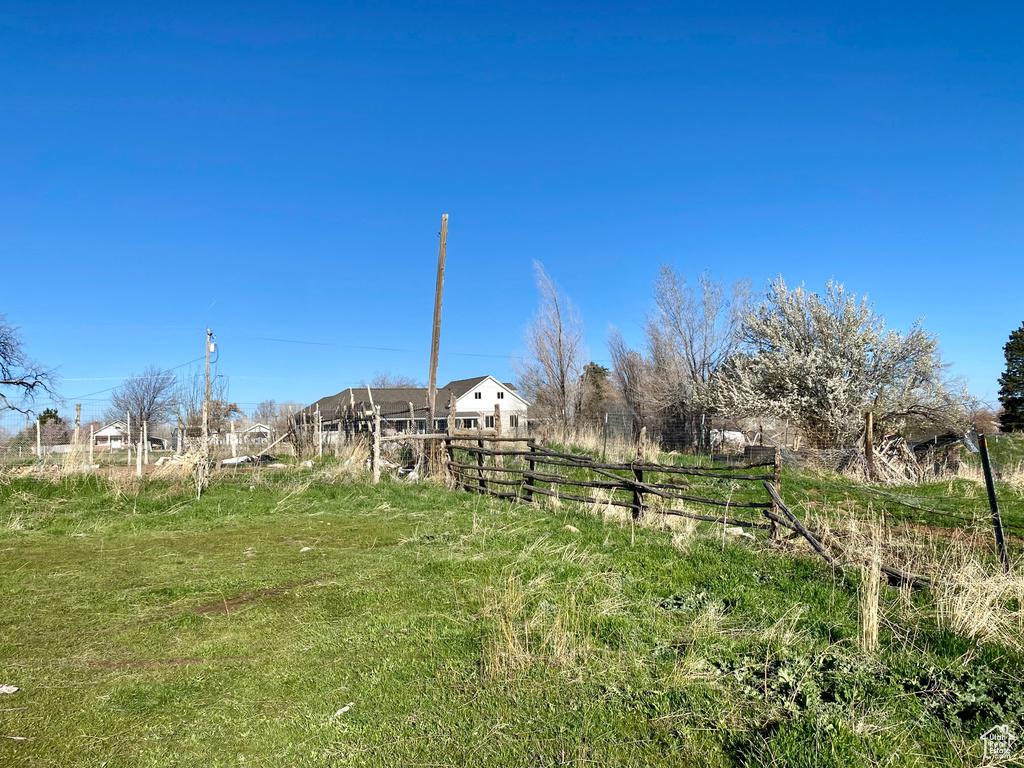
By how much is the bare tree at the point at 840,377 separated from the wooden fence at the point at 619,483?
6099 millimetres

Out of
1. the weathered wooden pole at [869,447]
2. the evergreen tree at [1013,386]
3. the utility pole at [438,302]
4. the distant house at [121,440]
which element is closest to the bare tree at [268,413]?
the distant house at [121,440]

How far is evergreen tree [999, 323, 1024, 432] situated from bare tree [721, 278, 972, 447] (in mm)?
17622

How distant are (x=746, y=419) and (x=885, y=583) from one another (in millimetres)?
19845

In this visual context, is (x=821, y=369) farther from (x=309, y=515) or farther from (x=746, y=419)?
(x=309, y=515)

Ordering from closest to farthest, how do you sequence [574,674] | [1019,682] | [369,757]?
1. [369,757]
2. [1019,682]
3. [574,674]

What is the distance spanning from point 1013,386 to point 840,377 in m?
20.9

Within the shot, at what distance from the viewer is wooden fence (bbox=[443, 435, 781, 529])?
7672 millimetres

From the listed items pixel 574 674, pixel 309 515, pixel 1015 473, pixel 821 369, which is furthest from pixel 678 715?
pixel 821 369

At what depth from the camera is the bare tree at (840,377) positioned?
1975 centimetres

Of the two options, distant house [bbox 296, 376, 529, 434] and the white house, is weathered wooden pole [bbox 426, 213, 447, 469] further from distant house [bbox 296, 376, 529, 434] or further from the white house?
distant house [bbox 296, 376, 529, 434]

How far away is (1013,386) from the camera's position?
33500 mm

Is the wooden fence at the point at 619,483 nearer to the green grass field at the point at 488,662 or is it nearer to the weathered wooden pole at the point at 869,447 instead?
the green grass field at the point at 488,662

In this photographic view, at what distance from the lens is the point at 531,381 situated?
29.6m

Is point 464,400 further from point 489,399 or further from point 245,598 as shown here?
point 245,598
